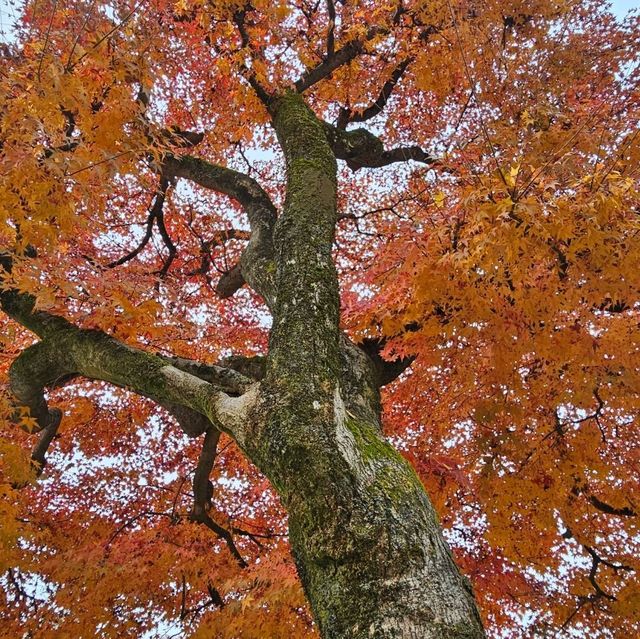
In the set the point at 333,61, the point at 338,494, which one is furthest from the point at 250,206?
the point at 338,494

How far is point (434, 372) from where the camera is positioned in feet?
21.5

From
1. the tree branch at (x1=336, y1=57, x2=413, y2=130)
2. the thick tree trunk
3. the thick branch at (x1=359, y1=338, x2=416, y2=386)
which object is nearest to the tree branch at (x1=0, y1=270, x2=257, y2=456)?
the thick tree trunk

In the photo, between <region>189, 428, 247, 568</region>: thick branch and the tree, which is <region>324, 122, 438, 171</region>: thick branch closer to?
the tree

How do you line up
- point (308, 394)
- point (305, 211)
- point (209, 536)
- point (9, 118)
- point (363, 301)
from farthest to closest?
point (209, 536) → point (363, 301) → point (305, 211) → point (9, 118) → point (308, 394)

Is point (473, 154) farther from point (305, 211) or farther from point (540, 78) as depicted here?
A: point (305, 211)

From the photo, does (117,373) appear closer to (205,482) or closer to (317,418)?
(317,418)

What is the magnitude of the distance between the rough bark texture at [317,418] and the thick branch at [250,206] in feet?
0.09

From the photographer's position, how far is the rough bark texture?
6.16ft

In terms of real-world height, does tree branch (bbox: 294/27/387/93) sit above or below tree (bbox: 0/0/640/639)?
above

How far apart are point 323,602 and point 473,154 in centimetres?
616

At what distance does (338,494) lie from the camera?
214cm

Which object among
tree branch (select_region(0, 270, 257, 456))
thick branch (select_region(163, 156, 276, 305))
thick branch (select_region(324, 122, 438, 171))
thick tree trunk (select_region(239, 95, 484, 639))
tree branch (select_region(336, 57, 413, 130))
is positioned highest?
tree branch (select_region(336, 57, 413, 130))

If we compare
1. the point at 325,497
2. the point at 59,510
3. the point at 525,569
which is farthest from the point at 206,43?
the point at 525,569

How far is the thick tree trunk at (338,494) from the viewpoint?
183cm
